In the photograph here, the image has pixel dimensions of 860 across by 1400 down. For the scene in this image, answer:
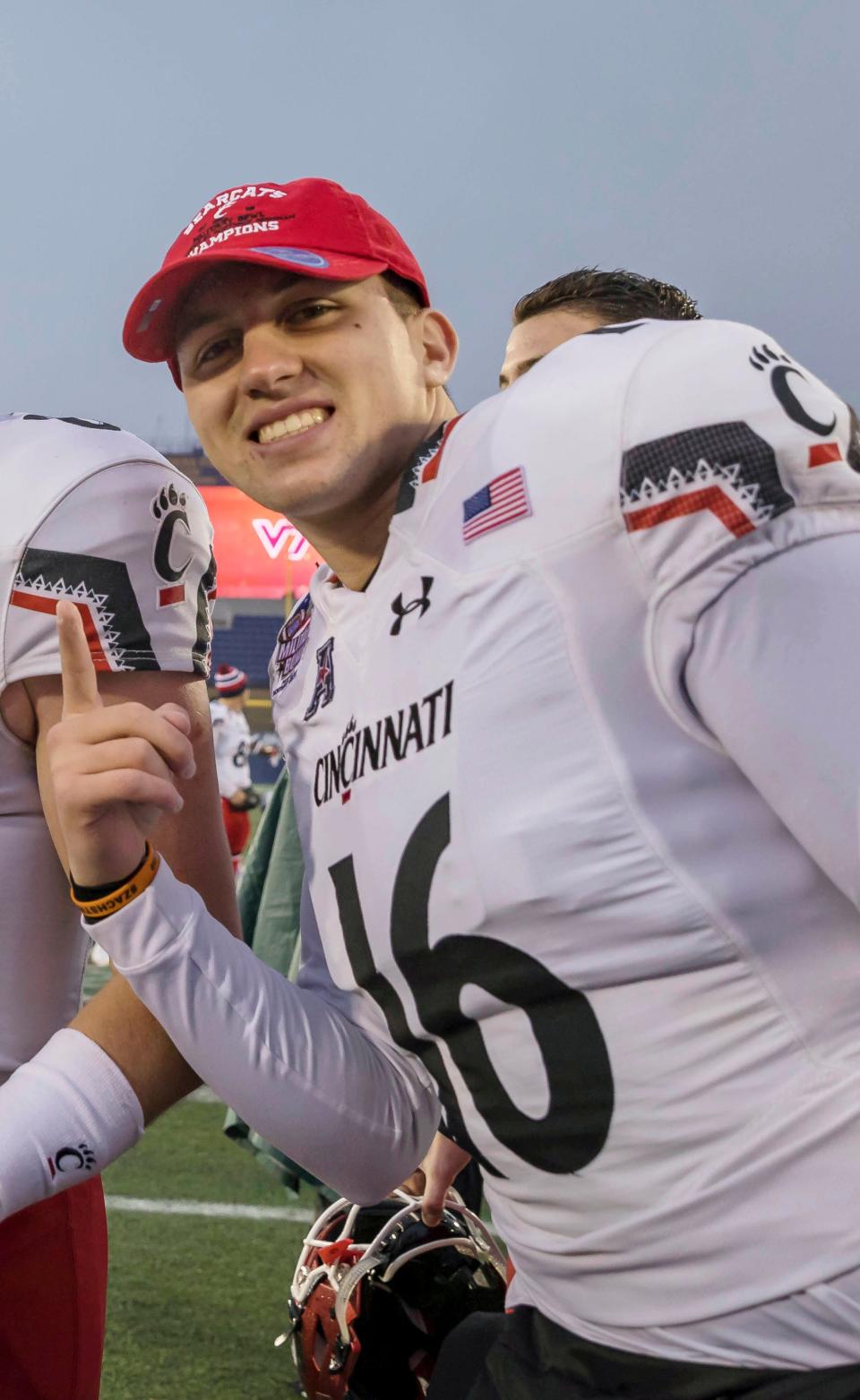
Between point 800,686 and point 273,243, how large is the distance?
2.62 ft

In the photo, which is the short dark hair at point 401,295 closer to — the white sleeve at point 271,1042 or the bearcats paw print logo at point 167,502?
the bearcats paw print logo at point 167,502

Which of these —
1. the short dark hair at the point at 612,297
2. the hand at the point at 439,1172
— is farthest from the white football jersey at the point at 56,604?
Answer: the short dark hair at the point at 612,297

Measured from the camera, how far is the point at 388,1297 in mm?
1784

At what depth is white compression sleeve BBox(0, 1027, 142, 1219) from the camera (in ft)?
4.24

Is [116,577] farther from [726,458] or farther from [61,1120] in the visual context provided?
[726,458]

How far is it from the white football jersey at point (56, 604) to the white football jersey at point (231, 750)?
8.57 meters

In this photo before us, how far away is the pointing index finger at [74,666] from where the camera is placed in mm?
1264

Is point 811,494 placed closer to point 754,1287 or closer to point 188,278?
point 754,1287

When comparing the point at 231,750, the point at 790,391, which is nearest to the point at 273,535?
the point at 231,750

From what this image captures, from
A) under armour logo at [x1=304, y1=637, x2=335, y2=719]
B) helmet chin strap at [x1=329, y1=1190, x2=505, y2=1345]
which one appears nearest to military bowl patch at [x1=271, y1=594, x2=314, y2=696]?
under armour logo at [x1=304, y1=637, x2=335, y2=719]

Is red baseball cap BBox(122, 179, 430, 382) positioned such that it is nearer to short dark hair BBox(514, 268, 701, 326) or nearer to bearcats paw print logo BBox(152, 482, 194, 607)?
bearcats paw print logo BBox(152, 482, 194, 607)

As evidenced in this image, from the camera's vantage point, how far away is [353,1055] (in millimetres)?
1382

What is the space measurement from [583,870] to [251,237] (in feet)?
2.63

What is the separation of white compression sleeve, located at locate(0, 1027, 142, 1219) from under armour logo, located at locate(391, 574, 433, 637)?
57 centimetres
